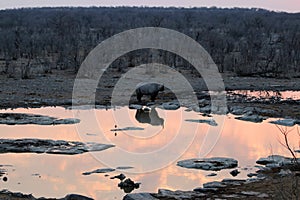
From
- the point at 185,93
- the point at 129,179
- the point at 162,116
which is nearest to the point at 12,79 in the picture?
the point at 185,93

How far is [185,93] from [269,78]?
26.7 feet

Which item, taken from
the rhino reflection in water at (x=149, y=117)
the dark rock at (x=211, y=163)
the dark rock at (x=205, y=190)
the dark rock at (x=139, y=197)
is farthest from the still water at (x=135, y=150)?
the dark rock at (x=139, y=197)

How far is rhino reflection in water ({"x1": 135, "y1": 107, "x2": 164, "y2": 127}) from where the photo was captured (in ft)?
65.2

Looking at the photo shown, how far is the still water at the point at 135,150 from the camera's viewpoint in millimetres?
12309

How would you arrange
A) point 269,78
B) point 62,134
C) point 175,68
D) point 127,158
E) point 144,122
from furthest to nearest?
1. point 175,68
2. point 269,78
3. point 144,122
4. point 62,134
5. point 127,158

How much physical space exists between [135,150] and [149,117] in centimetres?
534

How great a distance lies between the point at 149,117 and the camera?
68.6 ft

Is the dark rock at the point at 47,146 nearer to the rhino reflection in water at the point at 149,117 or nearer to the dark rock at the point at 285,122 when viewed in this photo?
the rhino reflection in water at the point at 149,117

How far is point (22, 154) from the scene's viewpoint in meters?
14.9

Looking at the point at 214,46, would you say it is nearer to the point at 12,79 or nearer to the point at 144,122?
the point at 12,79

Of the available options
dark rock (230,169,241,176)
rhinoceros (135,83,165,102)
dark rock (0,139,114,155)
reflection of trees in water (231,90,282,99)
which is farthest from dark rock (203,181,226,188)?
reflection of trees in water (231,90,282,99)

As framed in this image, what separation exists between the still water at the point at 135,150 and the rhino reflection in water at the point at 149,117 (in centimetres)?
4

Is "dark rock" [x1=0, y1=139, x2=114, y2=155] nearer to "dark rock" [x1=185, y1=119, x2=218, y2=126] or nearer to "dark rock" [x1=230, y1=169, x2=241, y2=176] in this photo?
"dark rock" [x1=230, y1=169, x2=241, y2=176]

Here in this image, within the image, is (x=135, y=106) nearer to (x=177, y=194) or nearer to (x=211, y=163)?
(x=211, y=163)
